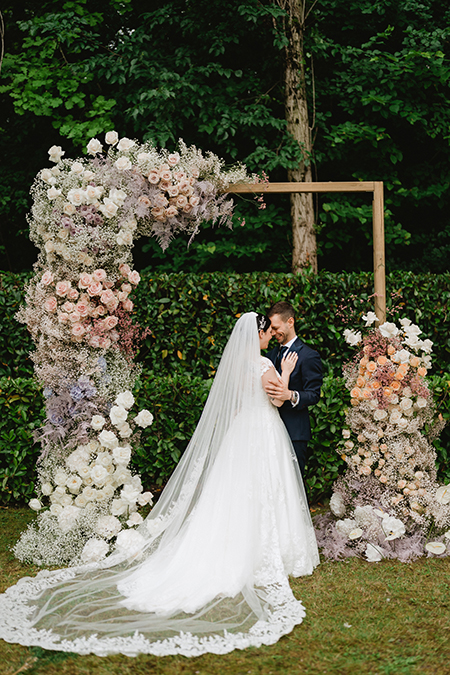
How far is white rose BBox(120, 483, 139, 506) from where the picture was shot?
178 inches

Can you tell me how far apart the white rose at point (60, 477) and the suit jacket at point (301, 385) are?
169 centimetres

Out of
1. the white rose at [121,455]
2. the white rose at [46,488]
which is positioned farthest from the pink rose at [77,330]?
the white rose at [46,488]

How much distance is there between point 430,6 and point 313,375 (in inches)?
255

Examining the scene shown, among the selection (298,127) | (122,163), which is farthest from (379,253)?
(298,127)

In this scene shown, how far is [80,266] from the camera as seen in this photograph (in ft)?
15.2

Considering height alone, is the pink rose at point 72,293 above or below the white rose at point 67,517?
above

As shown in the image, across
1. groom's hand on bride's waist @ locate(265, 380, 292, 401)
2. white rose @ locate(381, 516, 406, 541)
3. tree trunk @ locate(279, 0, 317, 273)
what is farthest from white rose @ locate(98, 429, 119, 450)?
tree trunk @ locate(279, 0, 317, 273)

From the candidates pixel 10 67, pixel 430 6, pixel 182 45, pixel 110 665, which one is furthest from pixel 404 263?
pixel 110 665

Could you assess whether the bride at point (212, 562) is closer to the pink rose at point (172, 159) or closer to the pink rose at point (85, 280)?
the pink rose at point (85, 280)

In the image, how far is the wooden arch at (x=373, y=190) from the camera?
4.96 m

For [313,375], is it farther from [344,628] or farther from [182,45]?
[182,45]

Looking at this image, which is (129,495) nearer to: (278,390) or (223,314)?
(278,390)

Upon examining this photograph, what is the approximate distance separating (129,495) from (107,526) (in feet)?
0.88

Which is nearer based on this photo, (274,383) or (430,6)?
(274,383)
